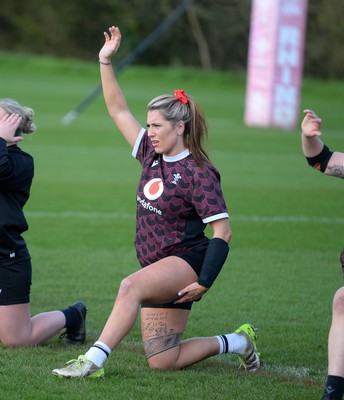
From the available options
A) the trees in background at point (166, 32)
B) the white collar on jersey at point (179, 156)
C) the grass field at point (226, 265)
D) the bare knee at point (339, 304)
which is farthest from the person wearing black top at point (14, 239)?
the trees in background at point (166, 32)

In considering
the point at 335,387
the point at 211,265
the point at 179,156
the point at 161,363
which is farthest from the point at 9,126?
the point at 335,387

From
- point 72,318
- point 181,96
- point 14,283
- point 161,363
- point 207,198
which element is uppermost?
point 181,96

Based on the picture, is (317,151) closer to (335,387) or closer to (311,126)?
(311,126)

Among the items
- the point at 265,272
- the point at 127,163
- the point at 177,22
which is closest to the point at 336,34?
the point at 177,22

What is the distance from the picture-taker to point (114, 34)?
6.13 meters

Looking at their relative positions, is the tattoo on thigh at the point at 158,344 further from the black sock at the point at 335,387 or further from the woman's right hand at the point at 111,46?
the woman's right hand at the point at 111,46

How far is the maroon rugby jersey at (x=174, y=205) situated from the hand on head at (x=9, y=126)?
0.88 meters

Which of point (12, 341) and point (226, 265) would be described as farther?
point (226, 265)

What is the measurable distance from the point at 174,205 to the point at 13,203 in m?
1.12

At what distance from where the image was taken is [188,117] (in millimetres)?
5656

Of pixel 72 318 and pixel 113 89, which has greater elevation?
pixel 113 89

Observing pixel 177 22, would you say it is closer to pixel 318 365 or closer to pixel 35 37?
pixel 35 37

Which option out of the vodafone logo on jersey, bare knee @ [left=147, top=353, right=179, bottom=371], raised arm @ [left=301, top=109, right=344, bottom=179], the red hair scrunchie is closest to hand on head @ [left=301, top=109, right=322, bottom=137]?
raised arm @ [left=301, top=109, right=344, bottom=179]

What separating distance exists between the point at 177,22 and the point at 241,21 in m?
3.10
